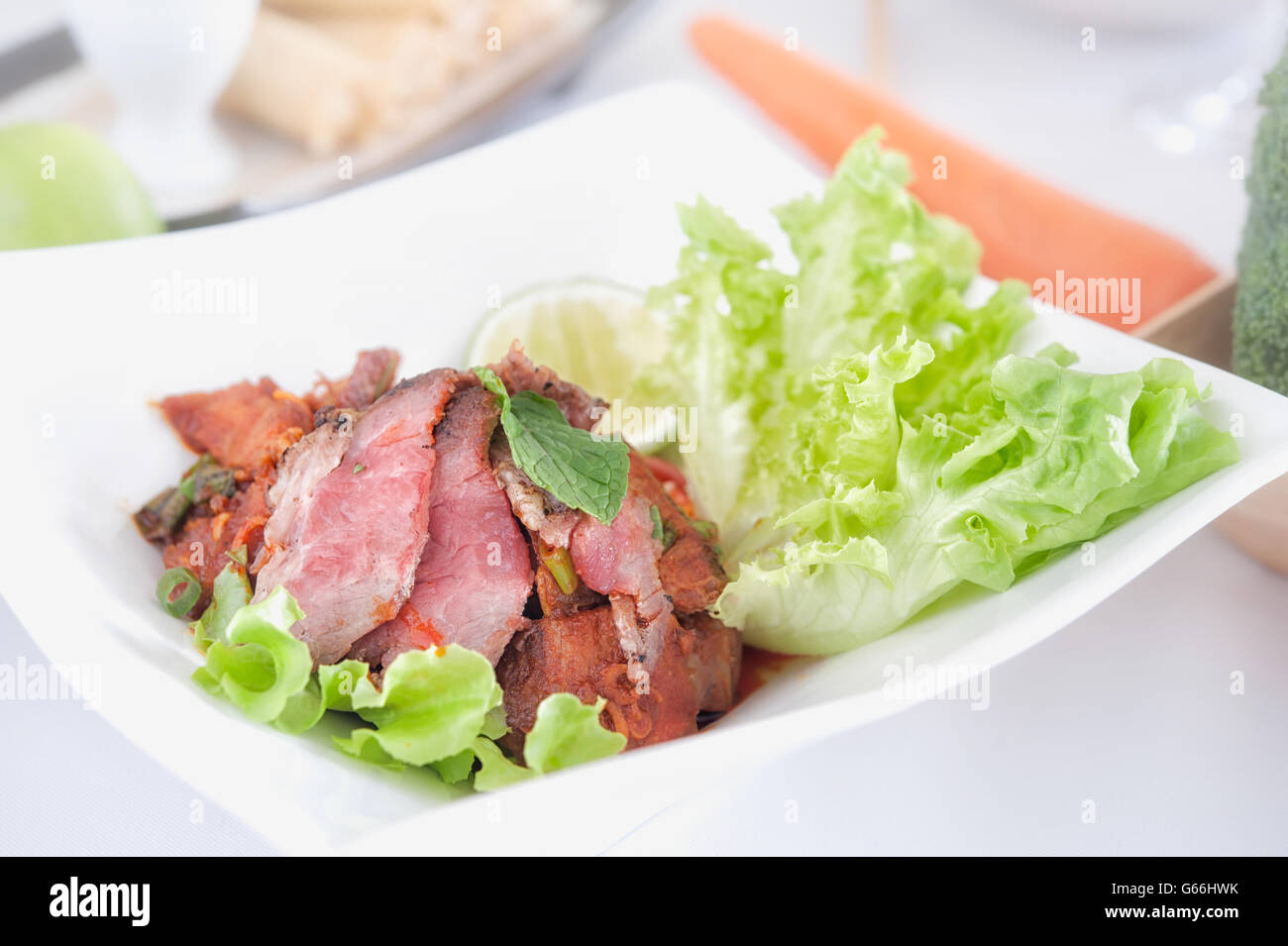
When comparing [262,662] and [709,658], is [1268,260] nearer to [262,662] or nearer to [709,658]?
[709,658]

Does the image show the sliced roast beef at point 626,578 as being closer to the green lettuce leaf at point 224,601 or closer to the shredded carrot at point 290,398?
the green lettuce leaf at point 224,601

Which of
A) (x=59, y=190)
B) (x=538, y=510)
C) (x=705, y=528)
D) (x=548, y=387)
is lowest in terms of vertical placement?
(x=705, y=528)

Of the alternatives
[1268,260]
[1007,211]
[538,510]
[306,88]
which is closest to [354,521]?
[538,510]

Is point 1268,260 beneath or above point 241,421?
above

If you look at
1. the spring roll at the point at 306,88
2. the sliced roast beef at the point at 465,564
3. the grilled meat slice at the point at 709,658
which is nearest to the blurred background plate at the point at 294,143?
the spring roll at the point at 306,88

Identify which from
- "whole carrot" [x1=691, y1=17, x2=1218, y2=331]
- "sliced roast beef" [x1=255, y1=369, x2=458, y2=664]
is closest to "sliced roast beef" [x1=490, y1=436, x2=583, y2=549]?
"sliced roast beef" [x1=255, y1=369, x2=458, y2=664]

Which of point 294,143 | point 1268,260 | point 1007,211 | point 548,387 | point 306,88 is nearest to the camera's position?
point 548,387
